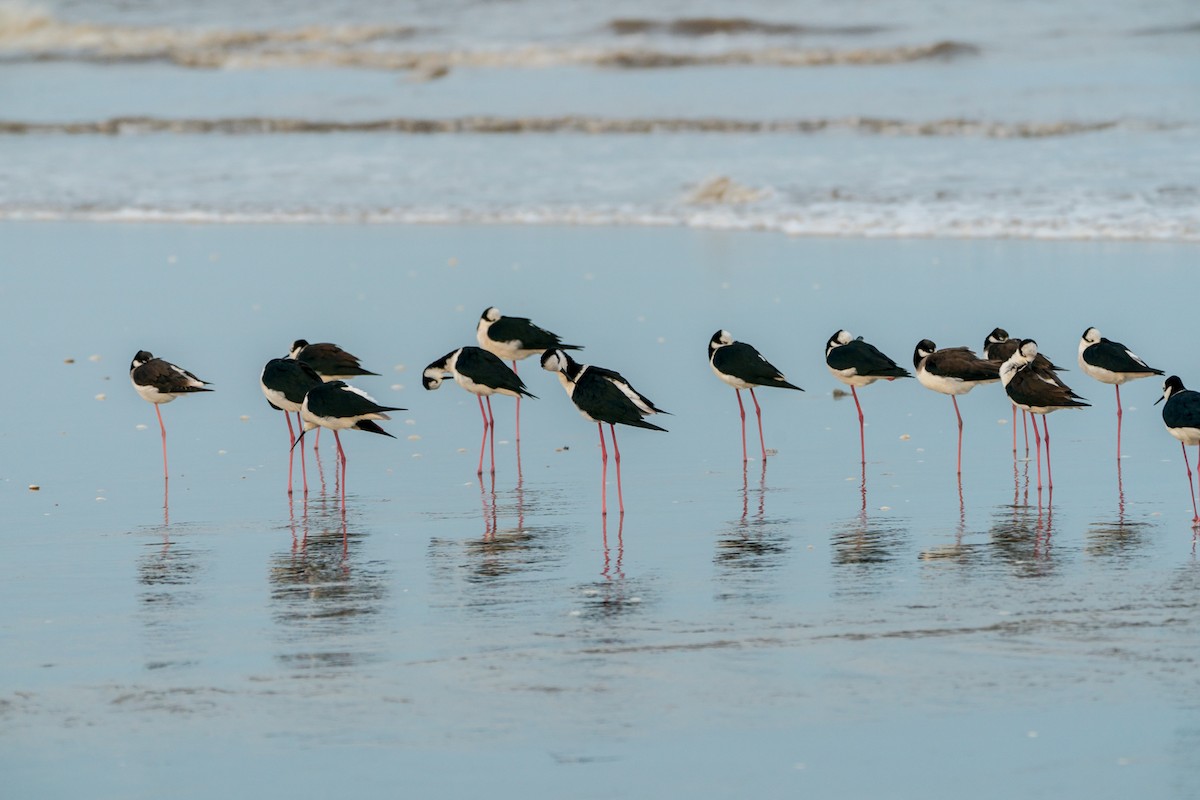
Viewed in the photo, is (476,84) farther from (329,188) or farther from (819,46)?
(329,188)

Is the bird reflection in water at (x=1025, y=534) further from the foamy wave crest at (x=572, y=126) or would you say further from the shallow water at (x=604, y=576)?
the foamy wave crest at (x=572, y=126)

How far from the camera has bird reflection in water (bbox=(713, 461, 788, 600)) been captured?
8.05m

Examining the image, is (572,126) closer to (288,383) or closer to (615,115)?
(615,115)

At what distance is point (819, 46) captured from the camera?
44.1 metres

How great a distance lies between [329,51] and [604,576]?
4131cm

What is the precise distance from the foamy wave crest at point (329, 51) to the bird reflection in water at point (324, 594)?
1357 inches

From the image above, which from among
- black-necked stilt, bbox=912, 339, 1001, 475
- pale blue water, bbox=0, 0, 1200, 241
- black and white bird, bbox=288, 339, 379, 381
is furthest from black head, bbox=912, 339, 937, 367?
pale blue water, bbox=0, 0, 1200, 241

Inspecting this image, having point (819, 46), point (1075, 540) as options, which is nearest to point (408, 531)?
point (1075, 540)

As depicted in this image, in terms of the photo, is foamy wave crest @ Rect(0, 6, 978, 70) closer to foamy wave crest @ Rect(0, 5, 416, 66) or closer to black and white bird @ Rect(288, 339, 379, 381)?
foamy wave crest @ Rect(0, 5, 416, 66)

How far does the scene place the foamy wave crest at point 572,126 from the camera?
2908 cm

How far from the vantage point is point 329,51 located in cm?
4734

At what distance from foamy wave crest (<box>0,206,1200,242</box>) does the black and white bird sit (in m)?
10.0

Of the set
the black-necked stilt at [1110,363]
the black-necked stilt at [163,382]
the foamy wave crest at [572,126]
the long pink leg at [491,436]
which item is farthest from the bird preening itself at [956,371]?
the foamy wave crest at [572,126]

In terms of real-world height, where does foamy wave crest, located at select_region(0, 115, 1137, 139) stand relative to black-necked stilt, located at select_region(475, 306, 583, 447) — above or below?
above
